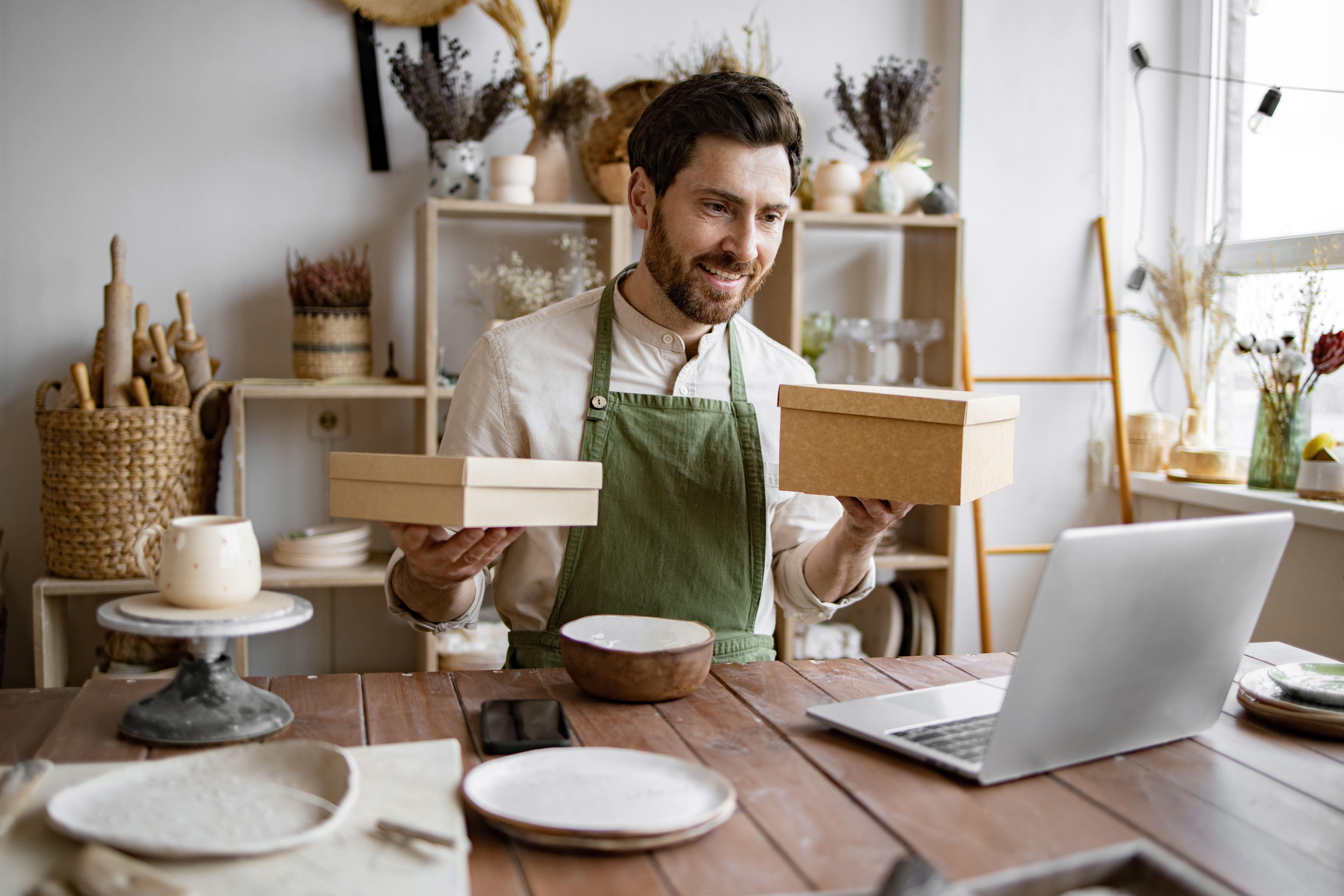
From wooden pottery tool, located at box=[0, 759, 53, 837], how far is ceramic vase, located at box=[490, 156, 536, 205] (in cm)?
206

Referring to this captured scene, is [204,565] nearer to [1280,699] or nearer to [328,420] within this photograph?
[1280,699]

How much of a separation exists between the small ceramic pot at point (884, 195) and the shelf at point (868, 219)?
2 centimetres

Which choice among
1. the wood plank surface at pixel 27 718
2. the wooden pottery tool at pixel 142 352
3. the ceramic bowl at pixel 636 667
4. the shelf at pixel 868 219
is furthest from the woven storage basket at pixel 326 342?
the ceramic bowl at pixel 636 667

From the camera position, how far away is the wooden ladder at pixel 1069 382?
3266mm

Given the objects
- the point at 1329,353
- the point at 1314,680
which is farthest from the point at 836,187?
the point at 1314,680

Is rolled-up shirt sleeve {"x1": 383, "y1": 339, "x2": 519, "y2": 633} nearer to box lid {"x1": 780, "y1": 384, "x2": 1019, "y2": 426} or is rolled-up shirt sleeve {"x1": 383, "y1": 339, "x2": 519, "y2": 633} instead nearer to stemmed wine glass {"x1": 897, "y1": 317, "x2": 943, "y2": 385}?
box lid {"x1": 780, "y1": 384, "x2": 1019, "y2": 426}

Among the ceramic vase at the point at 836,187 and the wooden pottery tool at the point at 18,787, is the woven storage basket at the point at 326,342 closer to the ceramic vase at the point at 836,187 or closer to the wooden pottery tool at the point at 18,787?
the ceramic vase at the point at 836,187

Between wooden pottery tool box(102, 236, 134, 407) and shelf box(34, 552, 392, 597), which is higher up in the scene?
wooden pottery tool box(102, 236, 134, 407)

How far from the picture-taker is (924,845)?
94cm

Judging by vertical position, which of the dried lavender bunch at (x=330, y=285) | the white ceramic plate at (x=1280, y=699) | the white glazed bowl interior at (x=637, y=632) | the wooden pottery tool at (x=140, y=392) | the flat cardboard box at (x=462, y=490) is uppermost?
the dried lavender bunch at (x=330, y=285)

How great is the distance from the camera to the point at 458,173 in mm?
2818

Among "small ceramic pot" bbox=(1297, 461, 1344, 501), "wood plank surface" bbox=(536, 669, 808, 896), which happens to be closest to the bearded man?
"wood plank surface" bbox=(536, 669, 808, 896)

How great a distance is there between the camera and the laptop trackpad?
48.3 inches

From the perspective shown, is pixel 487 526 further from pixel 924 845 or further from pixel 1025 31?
pixel 1025 31
